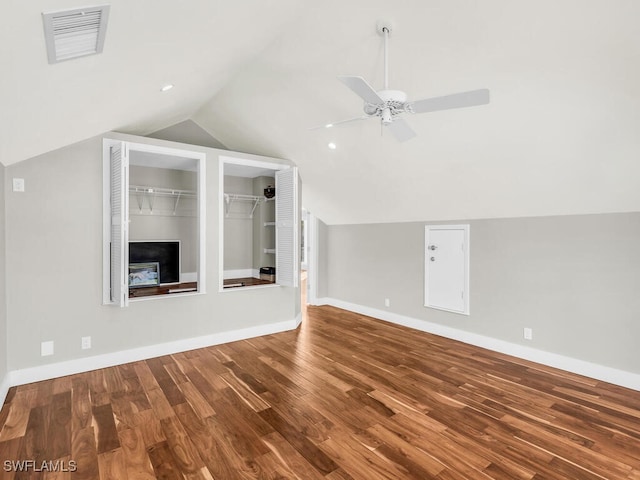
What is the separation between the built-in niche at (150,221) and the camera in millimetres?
3432

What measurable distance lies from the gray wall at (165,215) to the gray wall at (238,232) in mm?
561

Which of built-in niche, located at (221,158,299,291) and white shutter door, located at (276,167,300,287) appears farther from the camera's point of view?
built-in niche, located at (221,158,299,291)

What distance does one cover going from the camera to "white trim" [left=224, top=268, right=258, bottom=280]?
5.80m

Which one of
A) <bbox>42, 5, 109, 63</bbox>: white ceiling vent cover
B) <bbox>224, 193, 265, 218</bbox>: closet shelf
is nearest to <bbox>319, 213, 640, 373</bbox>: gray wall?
<bbox>224, 193, 265, 218</bbox>: closet shelf

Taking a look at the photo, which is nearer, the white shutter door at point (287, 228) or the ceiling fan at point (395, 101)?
the ceiling fan at point (395, 101)

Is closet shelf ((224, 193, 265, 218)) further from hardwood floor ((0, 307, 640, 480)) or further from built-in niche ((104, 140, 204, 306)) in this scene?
hardwood floor ((0, 307, 640, 480))

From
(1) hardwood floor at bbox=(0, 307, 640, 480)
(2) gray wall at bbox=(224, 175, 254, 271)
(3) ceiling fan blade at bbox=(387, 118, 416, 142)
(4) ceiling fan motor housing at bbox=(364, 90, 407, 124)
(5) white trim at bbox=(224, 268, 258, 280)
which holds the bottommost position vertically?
(1) hardwood floor at bbox=(0, 307, 640, 480)

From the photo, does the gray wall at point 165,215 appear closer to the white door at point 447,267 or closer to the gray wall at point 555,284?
the white door at point 447,267

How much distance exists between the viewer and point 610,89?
7.76ft

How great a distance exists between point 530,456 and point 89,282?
13.5 feet

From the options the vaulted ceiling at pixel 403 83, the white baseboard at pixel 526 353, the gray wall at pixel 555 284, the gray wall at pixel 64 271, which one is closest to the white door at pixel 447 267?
the gray wall at pixel 555 284

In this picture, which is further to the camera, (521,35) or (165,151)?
(165,151)

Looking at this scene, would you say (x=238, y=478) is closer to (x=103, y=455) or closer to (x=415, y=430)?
(x=103, y=455)

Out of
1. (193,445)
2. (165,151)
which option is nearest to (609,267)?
(193,445)
